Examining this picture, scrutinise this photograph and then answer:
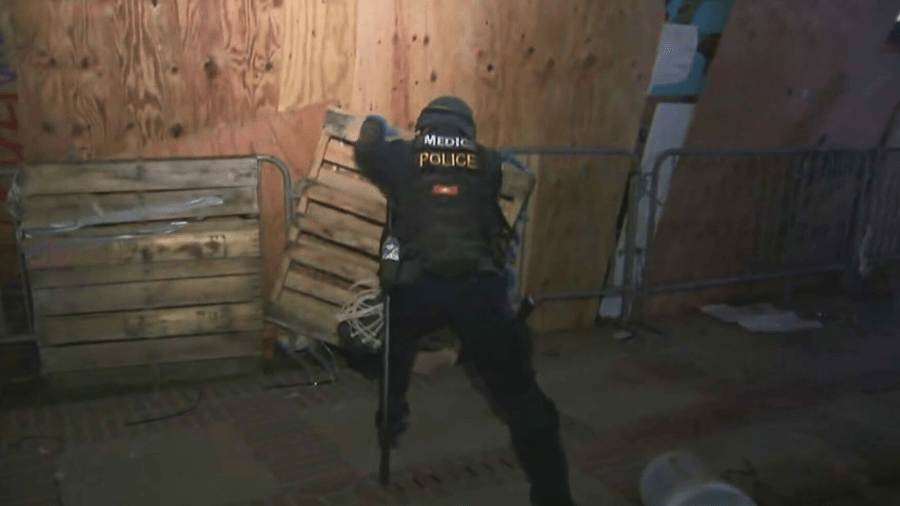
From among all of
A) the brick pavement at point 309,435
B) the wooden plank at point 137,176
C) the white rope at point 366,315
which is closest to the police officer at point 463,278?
the brick pavement at point 309,435

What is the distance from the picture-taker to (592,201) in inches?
240

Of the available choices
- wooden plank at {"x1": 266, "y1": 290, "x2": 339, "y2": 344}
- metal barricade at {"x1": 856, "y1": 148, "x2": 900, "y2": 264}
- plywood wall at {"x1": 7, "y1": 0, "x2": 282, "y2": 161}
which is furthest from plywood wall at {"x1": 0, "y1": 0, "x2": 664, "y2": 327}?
metal barricade at {"x1": 856, "y1": 148, "x2": 900, "y2": 264}

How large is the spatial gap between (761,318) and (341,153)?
416cm

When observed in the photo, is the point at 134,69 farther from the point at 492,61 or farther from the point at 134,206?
the point at 492,61

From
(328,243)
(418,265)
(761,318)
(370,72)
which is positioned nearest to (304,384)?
(328,243)

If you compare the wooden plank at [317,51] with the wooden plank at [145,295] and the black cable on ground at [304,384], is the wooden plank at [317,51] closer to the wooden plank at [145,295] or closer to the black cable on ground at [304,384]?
the wooden plank at [145,295]

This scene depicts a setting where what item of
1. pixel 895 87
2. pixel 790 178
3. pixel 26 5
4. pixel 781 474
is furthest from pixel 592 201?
pixel 26 5

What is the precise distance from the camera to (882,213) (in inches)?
295

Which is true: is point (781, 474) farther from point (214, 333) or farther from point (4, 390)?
point (4, 390)

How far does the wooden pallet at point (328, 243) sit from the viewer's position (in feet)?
16.8

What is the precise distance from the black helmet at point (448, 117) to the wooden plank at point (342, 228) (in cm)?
156

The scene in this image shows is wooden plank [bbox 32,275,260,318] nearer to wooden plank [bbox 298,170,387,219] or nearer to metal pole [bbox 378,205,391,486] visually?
wooden plank [bbox 298,170,387,219]

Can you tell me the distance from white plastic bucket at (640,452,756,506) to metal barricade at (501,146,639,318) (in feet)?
7.73

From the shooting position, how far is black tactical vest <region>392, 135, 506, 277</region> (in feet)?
11.4
